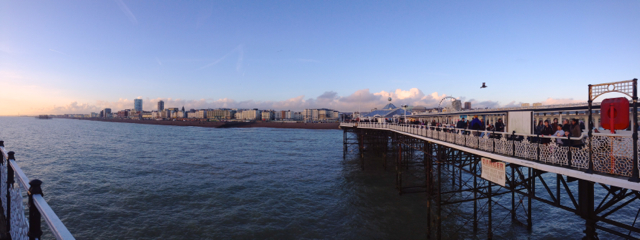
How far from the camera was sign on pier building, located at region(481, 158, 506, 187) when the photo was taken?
11328 millimetres

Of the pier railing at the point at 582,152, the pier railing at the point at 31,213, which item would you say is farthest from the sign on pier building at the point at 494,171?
the pier railing at the point at 31,213

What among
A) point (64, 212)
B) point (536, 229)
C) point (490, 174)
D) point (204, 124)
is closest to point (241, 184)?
point (64, 212)

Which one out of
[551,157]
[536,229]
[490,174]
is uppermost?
[551,157]

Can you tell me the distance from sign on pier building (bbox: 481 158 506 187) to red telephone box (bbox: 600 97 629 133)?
4.38 m

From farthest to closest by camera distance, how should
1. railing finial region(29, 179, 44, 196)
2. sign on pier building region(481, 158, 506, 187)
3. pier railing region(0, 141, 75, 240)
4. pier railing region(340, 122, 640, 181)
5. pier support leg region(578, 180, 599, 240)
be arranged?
sign on pier building region(481, 158, 506, 187), pier support leg region(578, 180, 599, 240), pier railing region(340, 122, 640, 181), railing finial region(29, 179, 44, 196), pier railing region(0, 141, 75, 240)

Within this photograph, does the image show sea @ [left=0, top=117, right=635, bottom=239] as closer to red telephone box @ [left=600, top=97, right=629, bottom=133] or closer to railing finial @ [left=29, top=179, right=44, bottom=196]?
red telephone box @ [left=600, top=97, right=629, bottom=133]

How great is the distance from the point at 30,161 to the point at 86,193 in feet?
72.4

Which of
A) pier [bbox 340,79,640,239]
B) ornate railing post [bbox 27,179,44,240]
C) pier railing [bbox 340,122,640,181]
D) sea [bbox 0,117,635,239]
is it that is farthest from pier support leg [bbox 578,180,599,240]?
ornate railing post [bbox 27,179,44,240]

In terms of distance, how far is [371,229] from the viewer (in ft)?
49.9

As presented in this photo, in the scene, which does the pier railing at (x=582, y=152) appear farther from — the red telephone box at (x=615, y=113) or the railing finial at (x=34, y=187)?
the railing finial at (x=34, y=187)

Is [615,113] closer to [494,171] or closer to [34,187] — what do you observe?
[494,171]

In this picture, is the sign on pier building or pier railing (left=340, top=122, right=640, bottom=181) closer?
pier railing (left=340, top=122, right=640, bottom=181)

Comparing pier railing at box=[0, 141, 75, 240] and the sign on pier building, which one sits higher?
pier railing at box=[0, 141, 75, 240]

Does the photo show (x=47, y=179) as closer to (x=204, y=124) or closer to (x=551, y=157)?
(x=551, y=157)
